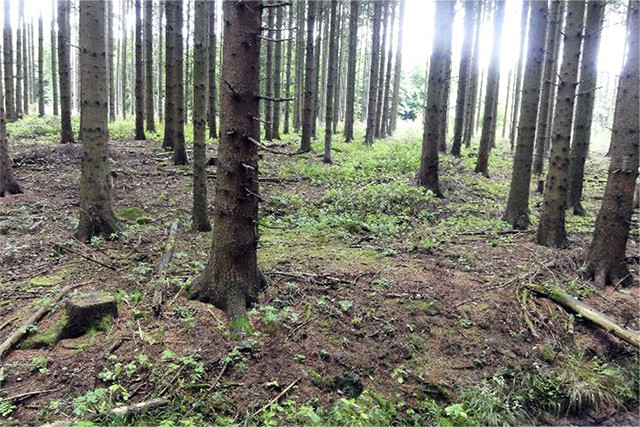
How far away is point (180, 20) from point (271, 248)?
694 cm

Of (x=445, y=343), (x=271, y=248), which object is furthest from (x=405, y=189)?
(x=445, y=343)

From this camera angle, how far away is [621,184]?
657cm

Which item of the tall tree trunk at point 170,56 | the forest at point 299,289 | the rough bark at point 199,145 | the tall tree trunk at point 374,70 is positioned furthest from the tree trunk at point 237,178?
the tall tree trunk at point 374,70

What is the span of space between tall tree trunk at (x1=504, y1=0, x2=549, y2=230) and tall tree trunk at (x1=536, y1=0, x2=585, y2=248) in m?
1.19

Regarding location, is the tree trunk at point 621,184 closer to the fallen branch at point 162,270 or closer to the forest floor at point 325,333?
the forest floor at point 325,333

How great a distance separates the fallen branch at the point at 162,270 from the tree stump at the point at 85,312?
40 centimetres

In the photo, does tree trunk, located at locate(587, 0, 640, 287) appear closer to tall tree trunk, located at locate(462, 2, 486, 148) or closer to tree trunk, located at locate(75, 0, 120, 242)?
tree trunk, located at locate(75, 0, 120, 242)

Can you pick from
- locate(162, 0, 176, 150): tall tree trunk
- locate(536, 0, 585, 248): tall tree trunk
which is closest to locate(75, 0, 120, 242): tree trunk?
locate(162, 0, 176, 150): tall tree trunk

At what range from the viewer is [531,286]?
6.22 meters

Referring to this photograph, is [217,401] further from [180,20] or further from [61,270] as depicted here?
[180,20]

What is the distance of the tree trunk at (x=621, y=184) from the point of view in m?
6.34

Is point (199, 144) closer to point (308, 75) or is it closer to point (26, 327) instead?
point (26, 327)

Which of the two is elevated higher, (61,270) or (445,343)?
(61,270)

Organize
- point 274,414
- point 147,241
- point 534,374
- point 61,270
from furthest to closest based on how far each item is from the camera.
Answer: point 147,241, point 61,270, point 534,374, point 274,414
